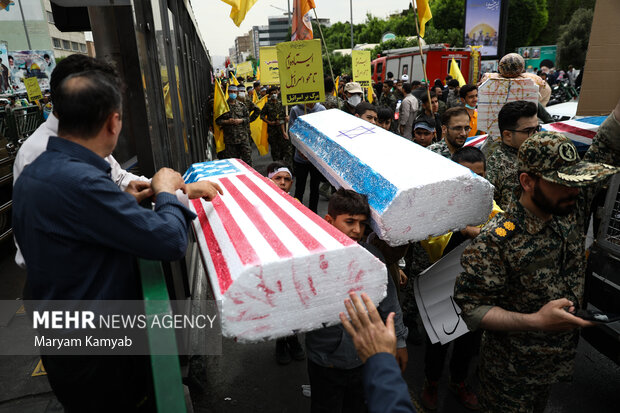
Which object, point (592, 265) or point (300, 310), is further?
point (592, 265)

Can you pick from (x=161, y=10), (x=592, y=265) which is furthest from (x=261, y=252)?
(x=161, y=10)

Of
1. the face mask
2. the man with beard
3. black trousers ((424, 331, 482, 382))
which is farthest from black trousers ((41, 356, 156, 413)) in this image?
the face mask

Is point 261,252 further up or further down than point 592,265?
further up

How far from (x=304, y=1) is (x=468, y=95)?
Answer: 9.96 ft

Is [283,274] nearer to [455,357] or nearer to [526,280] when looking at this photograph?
[526,280]

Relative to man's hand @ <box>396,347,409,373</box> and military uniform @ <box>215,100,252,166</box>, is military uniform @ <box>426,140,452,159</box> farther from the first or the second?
military uniform @ <box>215,100,252,166</box>

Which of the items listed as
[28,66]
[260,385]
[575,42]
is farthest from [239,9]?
[575,42]

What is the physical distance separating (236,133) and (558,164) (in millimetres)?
6985

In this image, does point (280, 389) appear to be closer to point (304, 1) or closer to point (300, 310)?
point (300, 310)

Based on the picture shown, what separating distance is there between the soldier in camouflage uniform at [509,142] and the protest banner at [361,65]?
724cm

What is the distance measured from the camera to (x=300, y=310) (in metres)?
1.35

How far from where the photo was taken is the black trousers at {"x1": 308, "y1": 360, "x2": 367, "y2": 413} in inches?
82.4

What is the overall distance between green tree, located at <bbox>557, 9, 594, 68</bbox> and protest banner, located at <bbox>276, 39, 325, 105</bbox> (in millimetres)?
37520

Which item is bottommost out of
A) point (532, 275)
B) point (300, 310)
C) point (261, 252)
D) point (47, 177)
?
point (532, 275)
